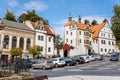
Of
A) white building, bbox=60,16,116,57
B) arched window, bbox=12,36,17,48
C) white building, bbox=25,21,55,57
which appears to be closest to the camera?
arched window, bbox=12,36,17,48

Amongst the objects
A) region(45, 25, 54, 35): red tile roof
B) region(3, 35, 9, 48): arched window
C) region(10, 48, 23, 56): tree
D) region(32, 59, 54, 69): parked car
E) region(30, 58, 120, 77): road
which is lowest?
region(30, 58, 120, 77): road

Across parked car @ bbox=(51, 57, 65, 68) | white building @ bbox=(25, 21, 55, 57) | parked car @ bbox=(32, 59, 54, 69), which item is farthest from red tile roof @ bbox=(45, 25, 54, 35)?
parked car @ bbox=(32, 59, 54, 69)

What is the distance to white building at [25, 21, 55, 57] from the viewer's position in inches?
2790

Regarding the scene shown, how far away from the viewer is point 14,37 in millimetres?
64188

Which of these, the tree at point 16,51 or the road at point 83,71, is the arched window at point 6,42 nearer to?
the tree at point 16,51

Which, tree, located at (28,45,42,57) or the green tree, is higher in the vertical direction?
the green tree

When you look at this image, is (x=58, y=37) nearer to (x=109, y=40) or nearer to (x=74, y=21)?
(x=74, y=21)

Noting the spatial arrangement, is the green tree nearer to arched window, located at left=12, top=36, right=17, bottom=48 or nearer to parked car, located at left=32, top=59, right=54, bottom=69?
arched window, located at left=12, top=36, right=17, bottom=48

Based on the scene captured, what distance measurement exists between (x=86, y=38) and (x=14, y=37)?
3394 cm

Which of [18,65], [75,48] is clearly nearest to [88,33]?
[75,48]

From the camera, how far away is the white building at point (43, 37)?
70875 mm

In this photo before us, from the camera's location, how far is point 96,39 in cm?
9431

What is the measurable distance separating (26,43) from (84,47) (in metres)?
27.8

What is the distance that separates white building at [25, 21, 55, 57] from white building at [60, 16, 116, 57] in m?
9.16
